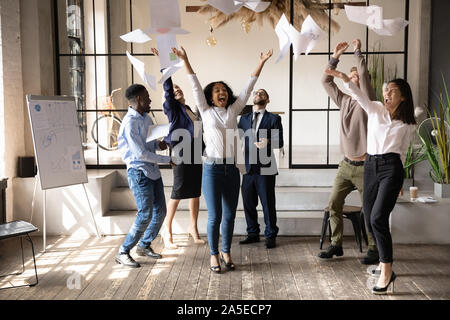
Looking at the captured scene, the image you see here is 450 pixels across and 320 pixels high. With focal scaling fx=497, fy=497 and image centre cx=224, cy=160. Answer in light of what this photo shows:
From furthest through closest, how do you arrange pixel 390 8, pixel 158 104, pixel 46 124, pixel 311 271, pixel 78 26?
pixel 158 104 < pixel 390 8 < pixel 78 26 < pixel 46 124 < pixel 311 271

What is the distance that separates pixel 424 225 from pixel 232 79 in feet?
22.0

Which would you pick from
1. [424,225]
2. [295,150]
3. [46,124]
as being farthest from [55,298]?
[295,150]

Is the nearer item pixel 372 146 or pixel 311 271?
pixel 372 146

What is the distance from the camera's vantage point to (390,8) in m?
8.97

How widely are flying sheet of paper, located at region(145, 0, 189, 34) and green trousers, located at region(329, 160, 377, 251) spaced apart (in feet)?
6.30

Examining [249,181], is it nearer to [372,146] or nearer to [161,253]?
[161,253]

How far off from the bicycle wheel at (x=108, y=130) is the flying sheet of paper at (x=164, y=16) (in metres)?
4.30

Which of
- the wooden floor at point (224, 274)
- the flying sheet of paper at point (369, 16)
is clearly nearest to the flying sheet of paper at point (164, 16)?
the flying sheet of paper at point (369, 16)

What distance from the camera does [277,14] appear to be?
9.59m

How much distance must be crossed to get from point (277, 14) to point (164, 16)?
717 centimetres

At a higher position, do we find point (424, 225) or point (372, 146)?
point (372, 146)

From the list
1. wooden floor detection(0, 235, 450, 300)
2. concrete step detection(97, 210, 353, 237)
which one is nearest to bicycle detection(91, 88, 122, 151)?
concrete step detection(97, 210, 353, 237)

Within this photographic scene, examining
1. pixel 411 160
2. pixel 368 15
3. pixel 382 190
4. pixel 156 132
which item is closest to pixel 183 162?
pixel 156 132

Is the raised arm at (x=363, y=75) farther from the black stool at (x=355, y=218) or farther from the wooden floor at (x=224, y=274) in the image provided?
the wooden floor at (x=224, y=274)
